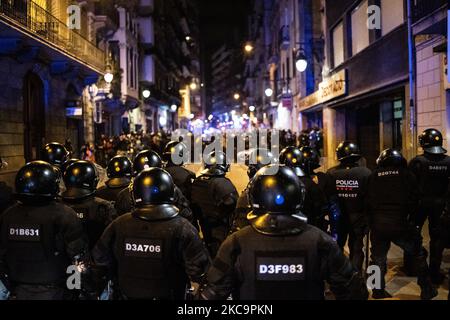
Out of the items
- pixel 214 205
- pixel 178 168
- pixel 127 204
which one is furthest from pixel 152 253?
pixel 178 168

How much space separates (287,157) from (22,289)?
3.46 meters

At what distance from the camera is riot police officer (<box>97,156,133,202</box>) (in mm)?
6012

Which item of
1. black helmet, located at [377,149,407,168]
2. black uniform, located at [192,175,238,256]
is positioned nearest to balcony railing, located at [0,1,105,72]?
black uniform, located at [192,175,238,256]

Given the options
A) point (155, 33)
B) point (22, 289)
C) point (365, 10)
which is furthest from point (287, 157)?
point (155, 33)

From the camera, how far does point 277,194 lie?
9.54ft

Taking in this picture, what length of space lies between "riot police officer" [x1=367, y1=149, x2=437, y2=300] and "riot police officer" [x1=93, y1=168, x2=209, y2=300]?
10.00 ft

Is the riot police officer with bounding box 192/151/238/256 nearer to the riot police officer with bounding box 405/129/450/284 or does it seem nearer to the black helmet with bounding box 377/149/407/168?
the black helmet with bounding box 377/149/407/168

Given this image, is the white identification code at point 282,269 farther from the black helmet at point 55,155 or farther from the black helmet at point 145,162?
the black helmet at point 55,155

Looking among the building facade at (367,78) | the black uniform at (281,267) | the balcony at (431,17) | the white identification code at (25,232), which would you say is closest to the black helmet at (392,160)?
the black uniform at (281,267)

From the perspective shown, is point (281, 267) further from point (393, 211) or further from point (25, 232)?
point (393, 211)

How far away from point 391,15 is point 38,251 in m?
13.1

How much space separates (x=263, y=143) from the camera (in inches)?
763

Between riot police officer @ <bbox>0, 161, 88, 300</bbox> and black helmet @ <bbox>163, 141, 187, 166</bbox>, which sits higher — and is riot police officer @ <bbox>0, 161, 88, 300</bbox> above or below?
below
